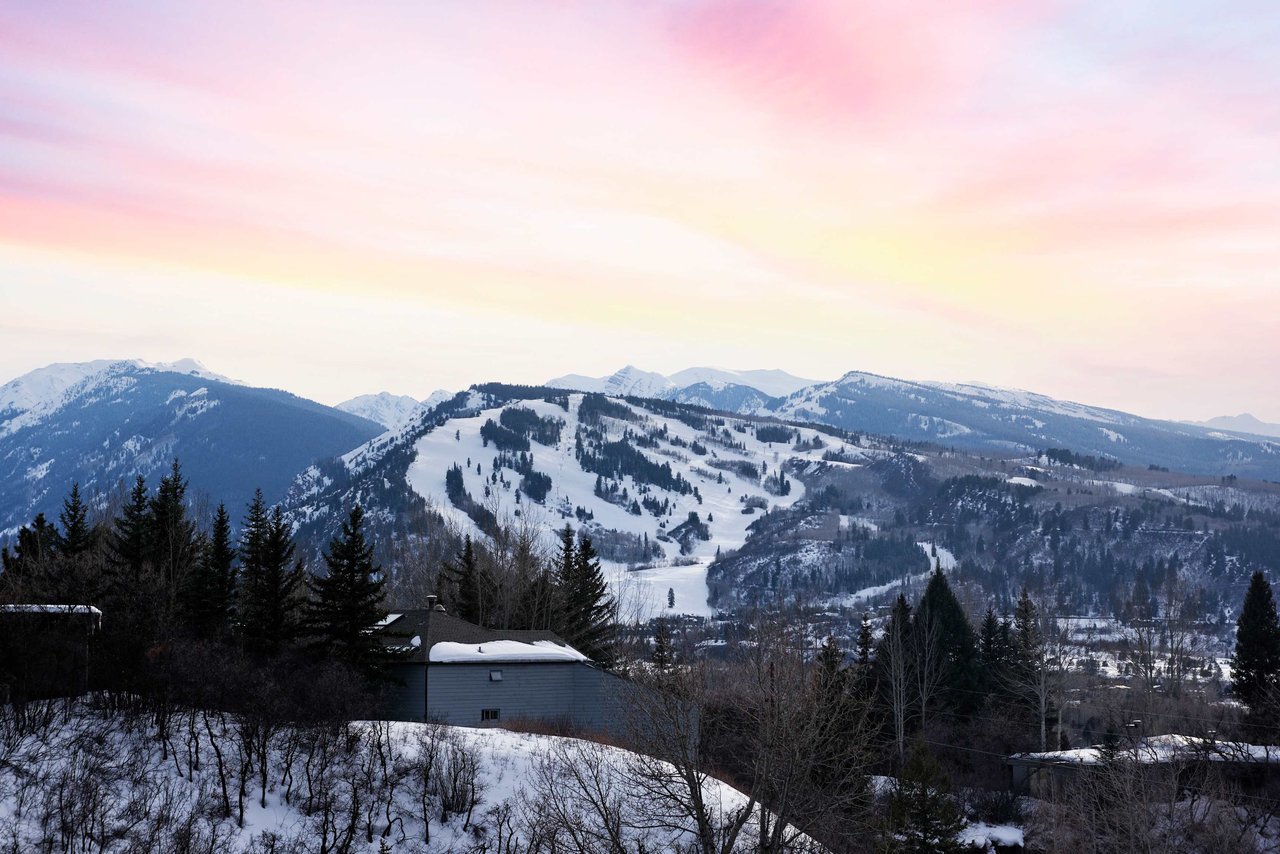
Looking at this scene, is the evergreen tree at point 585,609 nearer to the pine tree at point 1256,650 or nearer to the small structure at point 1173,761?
the small structure at point 1173,761

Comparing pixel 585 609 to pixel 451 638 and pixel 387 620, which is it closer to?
pixel 387 620

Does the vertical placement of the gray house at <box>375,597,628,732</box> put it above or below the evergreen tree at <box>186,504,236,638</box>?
below

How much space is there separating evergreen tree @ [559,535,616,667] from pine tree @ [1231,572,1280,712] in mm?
41250

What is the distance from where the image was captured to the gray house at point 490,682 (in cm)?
5209

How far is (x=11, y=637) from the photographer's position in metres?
41.4

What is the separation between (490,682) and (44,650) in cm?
1921

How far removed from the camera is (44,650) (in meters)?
42.1

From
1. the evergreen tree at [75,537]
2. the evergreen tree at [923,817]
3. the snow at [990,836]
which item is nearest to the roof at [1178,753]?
the snow at [990,836]

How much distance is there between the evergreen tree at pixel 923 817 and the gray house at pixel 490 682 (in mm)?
13322

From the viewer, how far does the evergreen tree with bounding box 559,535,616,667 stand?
7106 cm

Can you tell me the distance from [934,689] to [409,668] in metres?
41.9

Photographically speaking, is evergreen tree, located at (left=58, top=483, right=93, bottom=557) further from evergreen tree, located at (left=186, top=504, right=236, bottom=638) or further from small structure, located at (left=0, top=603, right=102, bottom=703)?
small structure, located at (left=0, top=603, right=102, bottom=703)

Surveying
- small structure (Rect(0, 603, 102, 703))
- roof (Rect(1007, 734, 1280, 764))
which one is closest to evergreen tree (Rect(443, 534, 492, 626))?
small structure (Rect(0, 603, 102, 703))

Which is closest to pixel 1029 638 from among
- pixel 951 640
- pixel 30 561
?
pixel 951 640
